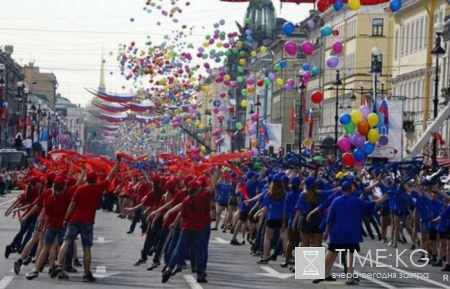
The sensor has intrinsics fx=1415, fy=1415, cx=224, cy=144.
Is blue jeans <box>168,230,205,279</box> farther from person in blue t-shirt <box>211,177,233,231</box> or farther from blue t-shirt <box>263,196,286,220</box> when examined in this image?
person in blue t-shirt <box>211,177,233,231</box>

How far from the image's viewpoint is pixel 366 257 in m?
29.6

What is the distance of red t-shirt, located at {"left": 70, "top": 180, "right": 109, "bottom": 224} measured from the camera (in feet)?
70.5

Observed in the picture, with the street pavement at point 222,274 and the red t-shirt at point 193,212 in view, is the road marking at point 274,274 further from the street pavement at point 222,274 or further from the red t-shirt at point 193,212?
the red t-shirt at point 193,212

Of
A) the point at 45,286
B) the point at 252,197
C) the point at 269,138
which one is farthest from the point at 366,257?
the point at 269,138

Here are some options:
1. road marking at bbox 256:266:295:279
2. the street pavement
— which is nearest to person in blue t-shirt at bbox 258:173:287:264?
the street pavement

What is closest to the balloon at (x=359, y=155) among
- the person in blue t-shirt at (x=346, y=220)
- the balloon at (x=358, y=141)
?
the balloon at (x=358, y=141)

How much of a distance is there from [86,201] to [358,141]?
1622 centimetres

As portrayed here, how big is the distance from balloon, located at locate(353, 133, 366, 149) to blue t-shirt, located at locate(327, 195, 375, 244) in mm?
15103

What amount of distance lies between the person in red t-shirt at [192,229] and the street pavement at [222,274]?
26 centimetres

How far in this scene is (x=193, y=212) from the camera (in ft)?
71.6

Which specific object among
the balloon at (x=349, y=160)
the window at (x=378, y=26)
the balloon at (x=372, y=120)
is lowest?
the balloon at (x=349, y=160)

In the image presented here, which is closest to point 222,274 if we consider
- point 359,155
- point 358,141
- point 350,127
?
point 359,155

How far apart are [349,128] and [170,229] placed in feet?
45.6

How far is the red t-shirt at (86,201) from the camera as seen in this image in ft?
70.5
